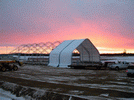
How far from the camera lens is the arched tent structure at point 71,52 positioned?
38612mm

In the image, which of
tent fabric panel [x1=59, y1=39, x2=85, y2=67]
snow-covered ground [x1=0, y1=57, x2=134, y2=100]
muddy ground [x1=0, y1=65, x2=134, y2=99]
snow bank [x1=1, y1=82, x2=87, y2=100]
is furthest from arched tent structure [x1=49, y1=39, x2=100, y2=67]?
snow bank [x1=1, y1=82, x2=87, y2=100]

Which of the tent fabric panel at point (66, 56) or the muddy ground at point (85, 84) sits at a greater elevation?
the tent fabric panel at point (66, 56)

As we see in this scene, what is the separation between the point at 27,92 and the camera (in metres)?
11.1

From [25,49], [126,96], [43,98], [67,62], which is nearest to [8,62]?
[67,62]

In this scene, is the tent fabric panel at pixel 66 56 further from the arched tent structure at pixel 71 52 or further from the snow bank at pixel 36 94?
the snow bank at pixel 36 94

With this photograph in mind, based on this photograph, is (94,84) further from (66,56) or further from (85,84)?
(66,56)

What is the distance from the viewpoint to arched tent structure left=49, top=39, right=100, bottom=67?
3861cm

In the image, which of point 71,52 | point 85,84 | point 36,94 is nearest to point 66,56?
point 71,52

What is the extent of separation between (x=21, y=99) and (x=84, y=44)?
103 feet

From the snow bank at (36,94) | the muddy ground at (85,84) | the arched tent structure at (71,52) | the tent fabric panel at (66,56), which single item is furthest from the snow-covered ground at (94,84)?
the arched tent structure at (71,52)

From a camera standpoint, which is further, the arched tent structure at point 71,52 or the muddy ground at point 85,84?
the arched tent structure at point 71,52

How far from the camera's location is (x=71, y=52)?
37656mm

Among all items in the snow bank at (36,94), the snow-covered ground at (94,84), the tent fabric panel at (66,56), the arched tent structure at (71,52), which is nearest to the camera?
the snow bank at (36,94)

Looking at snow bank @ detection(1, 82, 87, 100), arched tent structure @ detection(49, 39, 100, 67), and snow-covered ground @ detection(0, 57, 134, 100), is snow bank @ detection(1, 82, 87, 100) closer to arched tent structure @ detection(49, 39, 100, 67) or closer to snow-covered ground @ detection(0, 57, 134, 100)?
snow-covered ground @ detection(0, 57, 134, 100)
